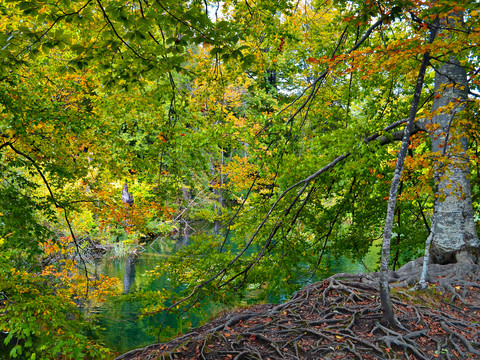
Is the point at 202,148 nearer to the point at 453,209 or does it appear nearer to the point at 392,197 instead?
the point at 392,197

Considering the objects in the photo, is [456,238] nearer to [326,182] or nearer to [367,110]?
[326,182]

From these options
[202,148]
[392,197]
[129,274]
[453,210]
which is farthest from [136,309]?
[453,210]

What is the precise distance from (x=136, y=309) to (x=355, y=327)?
305 inches

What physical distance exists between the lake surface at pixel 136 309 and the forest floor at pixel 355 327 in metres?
0.84

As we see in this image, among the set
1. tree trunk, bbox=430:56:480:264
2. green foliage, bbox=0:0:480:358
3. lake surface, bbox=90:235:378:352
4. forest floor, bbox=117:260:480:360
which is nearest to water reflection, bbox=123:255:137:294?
lake surface, bbox=90:235:378:352

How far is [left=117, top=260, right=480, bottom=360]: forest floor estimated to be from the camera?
148 inches

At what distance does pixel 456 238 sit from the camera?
5.26 metres

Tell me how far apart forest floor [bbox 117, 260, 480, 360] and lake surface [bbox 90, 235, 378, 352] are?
33.0 inches

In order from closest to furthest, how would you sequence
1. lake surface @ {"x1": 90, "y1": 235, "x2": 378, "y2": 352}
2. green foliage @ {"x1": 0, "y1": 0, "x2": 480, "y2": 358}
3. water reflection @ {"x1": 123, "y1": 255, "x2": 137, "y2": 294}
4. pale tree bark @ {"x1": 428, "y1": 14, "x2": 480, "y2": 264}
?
green foliage @ {"x1": 0, "y1": 0, "x2": 480, "y2": 358} → pale tree bark @ {"x1": 428, "y1": 14, "x2": 480, "y2": 264} → lake surface @ {"x1": 90, "y1": 235, "x2": 378, "y2": 352} → water reflection @ {"x1": 123, "y1": 255, "x2": 137, "y2": 294}

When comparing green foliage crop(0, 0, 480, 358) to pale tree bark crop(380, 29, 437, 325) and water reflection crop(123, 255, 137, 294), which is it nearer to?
pale tree bark crop(380, 29, 437, 325)

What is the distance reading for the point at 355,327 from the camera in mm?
4191

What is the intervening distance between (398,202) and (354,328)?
362cm

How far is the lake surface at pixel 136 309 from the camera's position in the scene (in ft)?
22.6

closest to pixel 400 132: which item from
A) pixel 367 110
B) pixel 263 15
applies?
pixel 367 110
